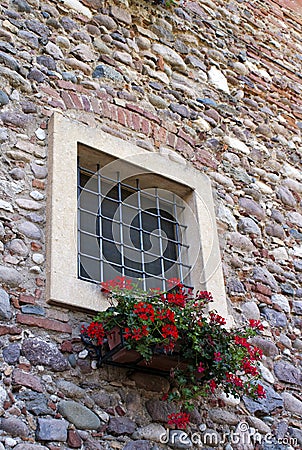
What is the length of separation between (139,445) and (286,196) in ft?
8.03

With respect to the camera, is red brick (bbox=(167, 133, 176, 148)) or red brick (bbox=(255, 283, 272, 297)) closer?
red brick (bbox=(255, 283, 272, 297))

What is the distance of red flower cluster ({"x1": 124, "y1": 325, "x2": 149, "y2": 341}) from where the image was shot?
3080mm

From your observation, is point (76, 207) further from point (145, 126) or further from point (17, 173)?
point (145, 126)

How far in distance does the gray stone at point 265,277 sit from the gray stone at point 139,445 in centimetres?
149

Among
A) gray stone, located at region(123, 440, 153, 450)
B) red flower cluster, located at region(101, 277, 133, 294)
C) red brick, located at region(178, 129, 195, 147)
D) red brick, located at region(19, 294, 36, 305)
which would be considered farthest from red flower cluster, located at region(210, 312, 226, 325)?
red brick, located at region(178, 129, 195, 147)

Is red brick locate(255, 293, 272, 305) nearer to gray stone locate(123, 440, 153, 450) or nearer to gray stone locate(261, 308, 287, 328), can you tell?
gray stone locate(261, 308, 287, 328)

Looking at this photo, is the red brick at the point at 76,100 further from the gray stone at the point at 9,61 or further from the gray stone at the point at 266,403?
the gray stone at the point at 266,403

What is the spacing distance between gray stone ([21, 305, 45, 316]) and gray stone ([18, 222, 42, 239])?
0.39 m

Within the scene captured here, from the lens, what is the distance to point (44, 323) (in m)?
3.20

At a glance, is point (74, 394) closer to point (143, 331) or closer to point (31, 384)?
point (31, 384)

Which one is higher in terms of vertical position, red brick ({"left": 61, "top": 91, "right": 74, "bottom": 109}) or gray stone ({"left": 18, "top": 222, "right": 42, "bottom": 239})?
red brick ({"left": 61, "top": 91, "right": 74, "bottom": 109})

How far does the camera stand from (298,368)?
4.14 m

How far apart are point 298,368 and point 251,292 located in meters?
0.53

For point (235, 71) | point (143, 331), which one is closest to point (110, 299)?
point (143, 331)
